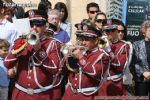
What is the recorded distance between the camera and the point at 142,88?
8820mm

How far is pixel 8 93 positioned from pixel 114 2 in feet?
13.9

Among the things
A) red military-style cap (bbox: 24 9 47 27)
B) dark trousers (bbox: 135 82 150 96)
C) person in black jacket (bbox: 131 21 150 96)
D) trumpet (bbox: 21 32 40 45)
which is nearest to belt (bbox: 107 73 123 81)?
person in black jacket (bbox: 131 21 150 96)

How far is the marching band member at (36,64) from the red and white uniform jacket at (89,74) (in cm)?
29

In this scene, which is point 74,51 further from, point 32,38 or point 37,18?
point 37,18

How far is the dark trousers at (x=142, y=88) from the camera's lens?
880 cm

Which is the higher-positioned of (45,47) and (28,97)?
(45,47)

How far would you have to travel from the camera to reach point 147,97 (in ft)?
28.4

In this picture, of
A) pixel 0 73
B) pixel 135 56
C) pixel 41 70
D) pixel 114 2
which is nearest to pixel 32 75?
pixel 41 70

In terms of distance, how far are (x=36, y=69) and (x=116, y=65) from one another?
4.37 ft

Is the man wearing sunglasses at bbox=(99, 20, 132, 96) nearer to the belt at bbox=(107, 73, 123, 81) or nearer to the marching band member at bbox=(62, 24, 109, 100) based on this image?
the belt at bbox=(107, 73, 123, 81)

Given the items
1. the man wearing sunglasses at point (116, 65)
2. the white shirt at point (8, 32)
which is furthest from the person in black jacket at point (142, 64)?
the white shirt at point (8, 32)

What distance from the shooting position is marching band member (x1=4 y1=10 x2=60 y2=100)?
6.62 meters

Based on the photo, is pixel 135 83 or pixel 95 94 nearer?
pixel 95 94

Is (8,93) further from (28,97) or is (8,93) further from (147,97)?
(147,97)
